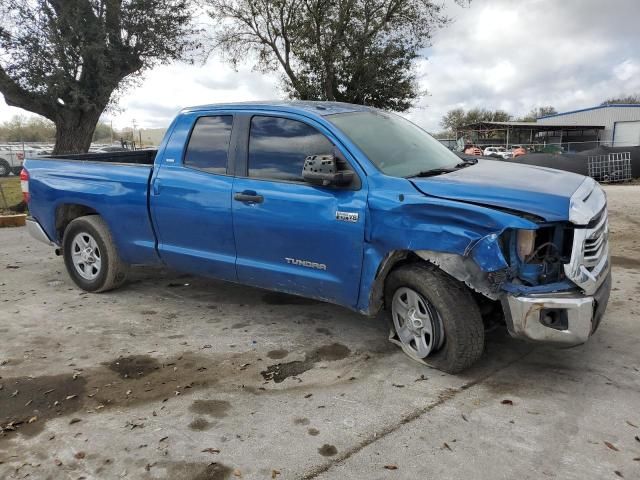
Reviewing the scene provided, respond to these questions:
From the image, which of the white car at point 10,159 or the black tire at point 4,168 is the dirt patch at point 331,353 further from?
the black tire at point 4,168

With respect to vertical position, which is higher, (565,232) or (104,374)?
(565,232)

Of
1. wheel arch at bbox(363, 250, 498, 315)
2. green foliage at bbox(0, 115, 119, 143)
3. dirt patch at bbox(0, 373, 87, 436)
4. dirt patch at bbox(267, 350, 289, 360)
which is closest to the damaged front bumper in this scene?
wheel arch at bbox(363, 250, 498, 315)

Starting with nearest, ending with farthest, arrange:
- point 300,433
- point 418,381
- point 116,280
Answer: point 300,433, point 418,381, point 116,280

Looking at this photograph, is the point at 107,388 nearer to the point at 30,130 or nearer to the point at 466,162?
the point at 466,162

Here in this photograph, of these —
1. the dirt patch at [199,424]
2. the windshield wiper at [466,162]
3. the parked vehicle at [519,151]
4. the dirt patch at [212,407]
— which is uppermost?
the parked vehicle at [519,151]

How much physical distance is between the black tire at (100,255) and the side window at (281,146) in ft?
6.58

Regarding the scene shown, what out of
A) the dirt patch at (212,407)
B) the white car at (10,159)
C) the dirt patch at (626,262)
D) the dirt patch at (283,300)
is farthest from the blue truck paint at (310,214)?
the white car at (10,159)

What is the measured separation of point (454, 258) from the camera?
3.32 meters

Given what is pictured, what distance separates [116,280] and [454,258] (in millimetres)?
3764

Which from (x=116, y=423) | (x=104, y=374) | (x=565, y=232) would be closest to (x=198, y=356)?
(x=104, y=374)

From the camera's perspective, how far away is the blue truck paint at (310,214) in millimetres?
3229

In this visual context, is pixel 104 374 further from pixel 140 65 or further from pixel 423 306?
pixel 140 65

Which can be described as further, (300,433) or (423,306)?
(423,306)

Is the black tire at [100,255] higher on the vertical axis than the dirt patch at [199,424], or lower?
higher
